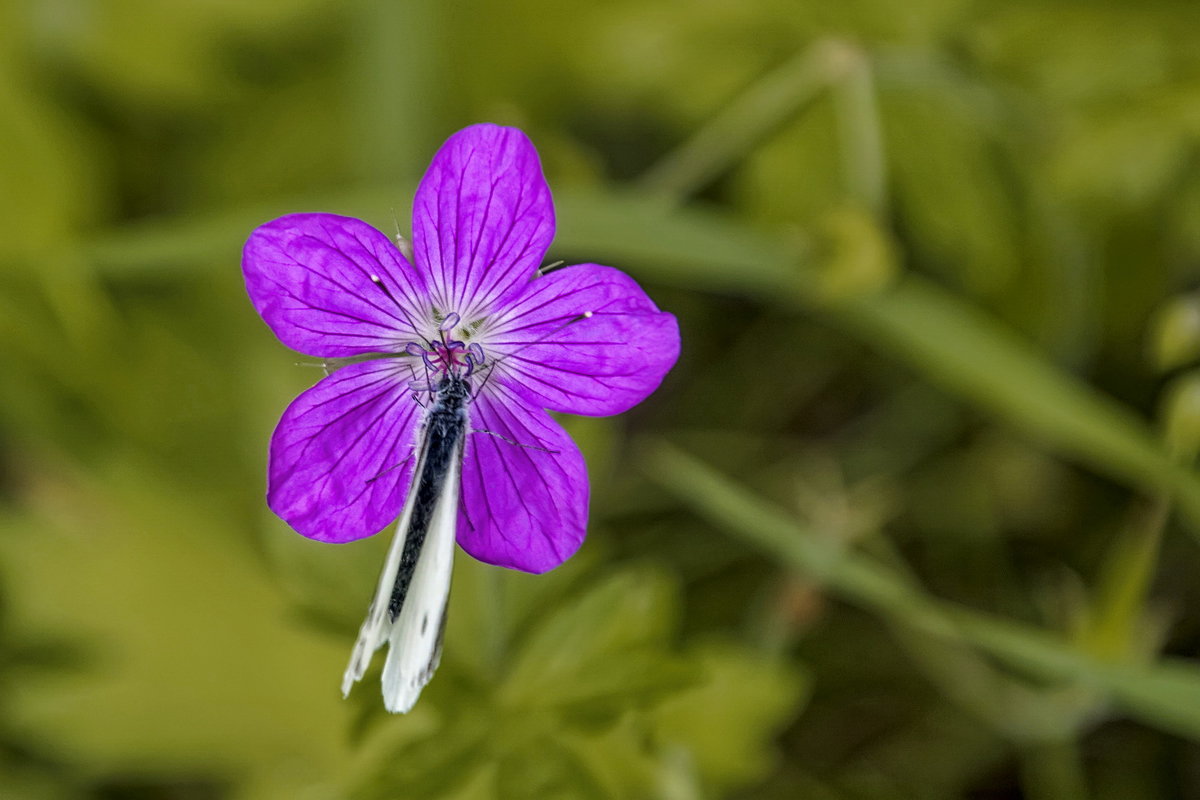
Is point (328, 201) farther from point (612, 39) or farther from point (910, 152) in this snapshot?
point (910, 152)

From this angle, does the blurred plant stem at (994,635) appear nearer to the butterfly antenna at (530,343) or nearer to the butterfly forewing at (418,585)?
the butterfly antenna at (530,343)

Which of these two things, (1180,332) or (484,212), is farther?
(1180,332)

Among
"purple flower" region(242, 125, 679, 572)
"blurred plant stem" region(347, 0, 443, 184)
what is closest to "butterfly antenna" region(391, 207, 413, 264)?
"purple flower" region(242, 125, 679, 572)

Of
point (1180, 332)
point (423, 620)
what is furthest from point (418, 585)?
point (1180, 332)

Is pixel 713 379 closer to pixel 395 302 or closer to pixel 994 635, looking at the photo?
pixel 994 635

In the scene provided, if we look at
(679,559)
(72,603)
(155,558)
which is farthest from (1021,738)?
(72,603)

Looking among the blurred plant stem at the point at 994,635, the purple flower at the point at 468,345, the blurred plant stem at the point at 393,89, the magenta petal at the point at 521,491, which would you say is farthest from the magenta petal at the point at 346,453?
the blurred plant stem at the point at 393,89

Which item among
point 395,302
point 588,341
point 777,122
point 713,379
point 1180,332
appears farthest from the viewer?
point 713,379
